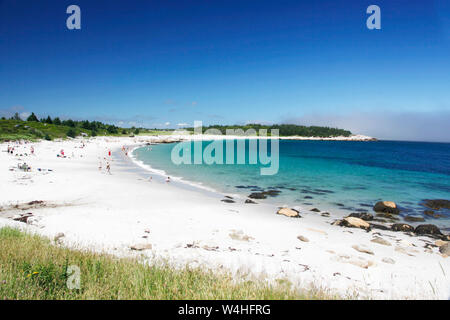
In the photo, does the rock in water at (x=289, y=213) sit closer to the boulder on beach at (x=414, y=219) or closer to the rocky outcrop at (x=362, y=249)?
the rocky outcrop at (x=362, y=249)

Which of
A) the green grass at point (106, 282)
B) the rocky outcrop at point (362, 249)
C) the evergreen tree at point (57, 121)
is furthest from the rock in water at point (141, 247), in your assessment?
the evergreen tree at point (57, 121)

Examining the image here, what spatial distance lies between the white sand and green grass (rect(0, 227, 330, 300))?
1582mm

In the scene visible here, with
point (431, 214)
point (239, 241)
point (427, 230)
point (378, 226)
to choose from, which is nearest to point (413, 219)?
point (431, 214)

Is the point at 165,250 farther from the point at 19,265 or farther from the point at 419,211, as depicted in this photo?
the point at 419,211

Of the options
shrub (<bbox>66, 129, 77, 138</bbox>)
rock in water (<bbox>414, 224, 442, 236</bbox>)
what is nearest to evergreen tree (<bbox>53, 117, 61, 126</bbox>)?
shrub (<bbox>66, 129, 77, 138</bbox>)

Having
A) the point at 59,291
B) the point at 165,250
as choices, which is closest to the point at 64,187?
the point at 165,250

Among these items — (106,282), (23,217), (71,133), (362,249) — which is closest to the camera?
(106,282)

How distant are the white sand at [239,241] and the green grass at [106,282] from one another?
1.58m

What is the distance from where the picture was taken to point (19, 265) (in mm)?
4715

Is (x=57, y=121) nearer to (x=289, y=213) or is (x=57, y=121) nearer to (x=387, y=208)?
(x=289, y=213)

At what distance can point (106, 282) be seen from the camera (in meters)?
4.52

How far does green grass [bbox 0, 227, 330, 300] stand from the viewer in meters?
3.96

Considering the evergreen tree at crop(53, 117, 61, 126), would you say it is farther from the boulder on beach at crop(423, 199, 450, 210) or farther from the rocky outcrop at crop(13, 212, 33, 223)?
the boulder on beach at crop(423, 199, 450, 210)

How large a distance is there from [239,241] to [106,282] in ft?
20.6
